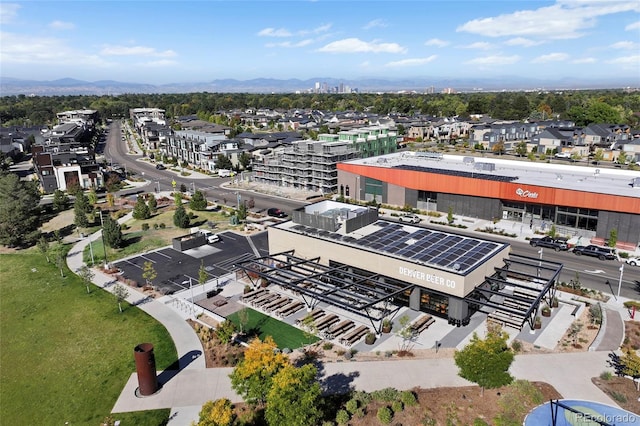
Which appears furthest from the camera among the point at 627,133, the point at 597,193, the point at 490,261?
the point at 627,133

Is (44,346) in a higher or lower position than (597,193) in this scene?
lower

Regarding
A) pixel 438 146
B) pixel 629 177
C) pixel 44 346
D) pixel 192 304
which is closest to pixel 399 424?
pixel 192 304

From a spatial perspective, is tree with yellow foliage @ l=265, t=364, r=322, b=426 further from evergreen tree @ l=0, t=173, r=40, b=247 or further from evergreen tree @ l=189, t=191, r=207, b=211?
evergreen tree @ l=189, t=191, r=207, b=211

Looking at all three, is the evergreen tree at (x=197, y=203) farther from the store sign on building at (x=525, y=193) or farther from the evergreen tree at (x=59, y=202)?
the store sign on building at (x=525, y=193)

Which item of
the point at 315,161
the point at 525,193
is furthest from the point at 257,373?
the point at 315,161

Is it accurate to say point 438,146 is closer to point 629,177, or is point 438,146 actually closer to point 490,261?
point 629,177

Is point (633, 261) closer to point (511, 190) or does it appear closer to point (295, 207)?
point (511, 190)

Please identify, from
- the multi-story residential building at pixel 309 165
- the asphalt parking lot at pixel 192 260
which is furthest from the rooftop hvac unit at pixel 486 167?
the asphalt parking lot at pixel 192 260
